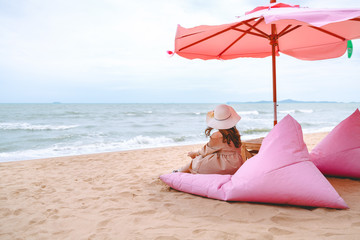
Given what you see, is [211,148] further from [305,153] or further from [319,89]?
[319,89]

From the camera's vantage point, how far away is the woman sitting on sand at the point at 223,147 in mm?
3010

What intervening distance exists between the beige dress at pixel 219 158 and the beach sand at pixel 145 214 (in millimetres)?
402

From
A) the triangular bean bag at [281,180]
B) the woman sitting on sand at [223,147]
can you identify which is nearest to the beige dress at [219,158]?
the woman sitting on sand at [223,147]

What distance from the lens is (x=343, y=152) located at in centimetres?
313

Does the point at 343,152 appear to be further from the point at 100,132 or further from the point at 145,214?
the point at 100,132

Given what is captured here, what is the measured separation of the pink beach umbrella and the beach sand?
1.71m

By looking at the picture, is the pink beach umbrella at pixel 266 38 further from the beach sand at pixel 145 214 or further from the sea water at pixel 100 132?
the sea water at pixel 100 132

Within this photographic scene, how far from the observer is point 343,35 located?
12.1 feet

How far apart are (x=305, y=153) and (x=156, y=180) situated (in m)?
1.94

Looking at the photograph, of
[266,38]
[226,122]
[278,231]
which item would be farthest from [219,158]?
[266,38]

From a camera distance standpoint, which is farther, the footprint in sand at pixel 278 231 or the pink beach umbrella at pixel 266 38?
the pink beach umbrella at pixel 266 38

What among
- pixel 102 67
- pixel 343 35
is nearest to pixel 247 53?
pixel 343 35

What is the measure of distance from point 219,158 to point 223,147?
0.44ft

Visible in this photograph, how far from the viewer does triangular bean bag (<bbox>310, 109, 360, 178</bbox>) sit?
3111 mm
